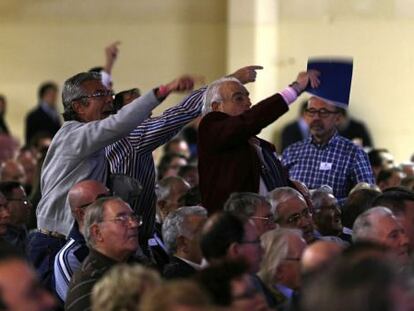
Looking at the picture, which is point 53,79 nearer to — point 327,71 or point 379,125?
point 379,125

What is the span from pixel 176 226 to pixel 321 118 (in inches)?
126

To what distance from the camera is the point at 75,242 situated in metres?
7.34

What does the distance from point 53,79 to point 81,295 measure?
11.0m

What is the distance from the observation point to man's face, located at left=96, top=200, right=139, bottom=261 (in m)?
6.73

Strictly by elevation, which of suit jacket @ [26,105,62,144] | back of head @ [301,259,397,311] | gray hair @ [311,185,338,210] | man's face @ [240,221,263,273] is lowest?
suit jacket @ [26,105,62,144]

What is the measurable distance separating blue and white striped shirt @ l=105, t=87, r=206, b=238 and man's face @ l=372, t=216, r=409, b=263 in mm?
1540

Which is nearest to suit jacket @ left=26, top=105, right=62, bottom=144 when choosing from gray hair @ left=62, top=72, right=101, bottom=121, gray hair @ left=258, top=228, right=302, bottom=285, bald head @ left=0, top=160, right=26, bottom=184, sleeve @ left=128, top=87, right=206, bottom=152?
bald head @ left=0, top=160, right=26, bottom=184

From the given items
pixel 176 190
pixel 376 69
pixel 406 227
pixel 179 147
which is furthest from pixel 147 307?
pixel 376 69

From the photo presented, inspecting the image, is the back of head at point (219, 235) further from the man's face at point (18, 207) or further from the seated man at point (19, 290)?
the man's face at point (18, 207)

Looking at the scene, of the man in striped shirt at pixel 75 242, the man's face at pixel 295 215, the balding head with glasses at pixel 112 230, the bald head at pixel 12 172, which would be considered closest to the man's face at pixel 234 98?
the man's face at pixel 295 215

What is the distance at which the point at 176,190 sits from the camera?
9156 mm

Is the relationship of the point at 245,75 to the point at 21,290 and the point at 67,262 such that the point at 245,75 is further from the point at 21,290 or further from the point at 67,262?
the point at 21,290

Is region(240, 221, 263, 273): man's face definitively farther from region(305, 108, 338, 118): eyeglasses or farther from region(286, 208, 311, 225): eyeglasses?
region(305, 108, 338, 118): eyeglasses

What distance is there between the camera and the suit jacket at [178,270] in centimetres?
A: 698
